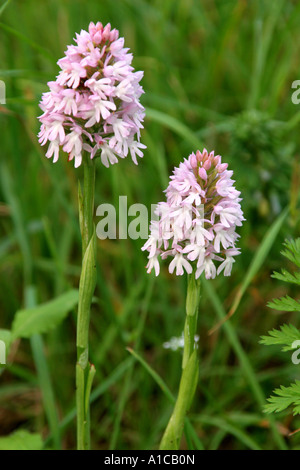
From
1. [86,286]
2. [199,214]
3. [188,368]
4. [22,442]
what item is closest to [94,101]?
[199,214]

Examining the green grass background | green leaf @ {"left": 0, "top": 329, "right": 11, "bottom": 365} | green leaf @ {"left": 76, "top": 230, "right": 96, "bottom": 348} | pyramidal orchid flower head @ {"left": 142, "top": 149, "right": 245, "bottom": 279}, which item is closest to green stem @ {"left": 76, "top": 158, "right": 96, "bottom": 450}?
green leaf @ {"left": 76, "top": 230, "right": 96, "bottom": 348}

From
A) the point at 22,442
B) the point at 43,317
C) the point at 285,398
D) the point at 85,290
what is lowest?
the point at 22,442

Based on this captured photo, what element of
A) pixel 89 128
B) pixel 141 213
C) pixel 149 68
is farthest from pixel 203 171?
pixel 149 68

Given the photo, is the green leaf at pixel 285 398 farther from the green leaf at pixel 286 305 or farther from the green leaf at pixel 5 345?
the green leaf at pixel 5 345

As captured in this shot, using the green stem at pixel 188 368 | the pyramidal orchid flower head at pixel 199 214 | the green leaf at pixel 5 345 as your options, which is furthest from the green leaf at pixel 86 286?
the green leaf at pixel 5 345

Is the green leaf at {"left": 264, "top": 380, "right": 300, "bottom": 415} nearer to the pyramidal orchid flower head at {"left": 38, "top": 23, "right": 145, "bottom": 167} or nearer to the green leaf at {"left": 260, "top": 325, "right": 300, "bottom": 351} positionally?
the green leaf at {"left": 260, "top": 325, "right": 300, "bottom": 351}

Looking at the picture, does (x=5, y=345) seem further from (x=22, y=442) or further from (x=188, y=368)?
(x=188, y=368)

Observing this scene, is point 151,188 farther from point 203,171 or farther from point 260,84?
point 203,171
